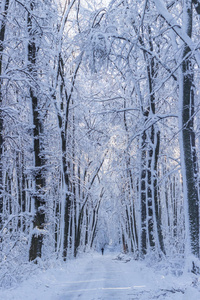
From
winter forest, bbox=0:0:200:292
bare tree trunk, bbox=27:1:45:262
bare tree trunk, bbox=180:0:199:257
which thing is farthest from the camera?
bare tree trunk, bbox=27:1:45:262

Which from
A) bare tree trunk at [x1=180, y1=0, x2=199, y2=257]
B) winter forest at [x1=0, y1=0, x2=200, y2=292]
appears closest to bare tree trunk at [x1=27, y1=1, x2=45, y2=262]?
winter forest at [x1=0, y1=0, x2=200, y2=292]

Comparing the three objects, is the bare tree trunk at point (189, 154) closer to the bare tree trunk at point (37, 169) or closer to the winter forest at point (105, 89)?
the winter forest at point (105, 89)

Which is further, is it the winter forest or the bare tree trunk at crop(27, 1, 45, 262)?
the bare tree trunk at crop(27, 1, 45, 262)

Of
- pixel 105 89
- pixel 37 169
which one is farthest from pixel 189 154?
pixel 105 89

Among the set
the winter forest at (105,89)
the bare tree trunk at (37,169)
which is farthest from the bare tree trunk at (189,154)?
the bare tree trunk at (37,169)

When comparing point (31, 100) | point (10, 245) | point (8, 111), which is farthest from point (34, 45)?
point (10, 245)

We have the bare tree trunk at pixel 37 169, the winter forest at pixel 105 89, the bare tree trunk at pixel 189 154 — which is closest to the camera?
the bare tree trunk at pixel 189 154

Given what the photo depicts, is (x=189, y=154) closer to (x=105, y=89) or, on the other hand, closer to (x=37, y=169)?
(x=37, y=169)

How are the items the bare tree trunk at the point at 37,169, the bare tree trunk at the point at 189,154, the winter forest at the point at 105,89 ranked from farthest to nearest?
the bare tree trunk at the point at 37,169, the winter forest at the point at 105,89, the bare tree trunk at the point at 189,154

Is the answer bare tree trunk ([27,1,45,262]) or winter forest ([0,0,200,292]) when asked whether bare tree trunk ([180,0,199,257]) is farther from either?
bare tree trunk ([27,1,45,262])

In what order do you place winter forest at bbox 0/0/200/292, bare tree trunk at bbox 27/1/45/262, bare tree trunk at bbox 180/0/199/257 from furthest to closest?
bare tree trunk at bbox 27/1/45/262 → winter forest at bbox 0/0/200/292 → bare tree trunk at bbox 180/0/199/257

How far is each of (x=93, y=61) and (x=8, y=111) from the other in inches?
118

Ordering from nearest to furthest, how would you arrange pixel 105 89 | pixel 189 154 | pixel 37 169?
pixel 189 154 < pixel 37 169 < pixel 105 89

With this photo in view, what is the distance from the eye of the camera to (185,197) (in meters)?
7.97
